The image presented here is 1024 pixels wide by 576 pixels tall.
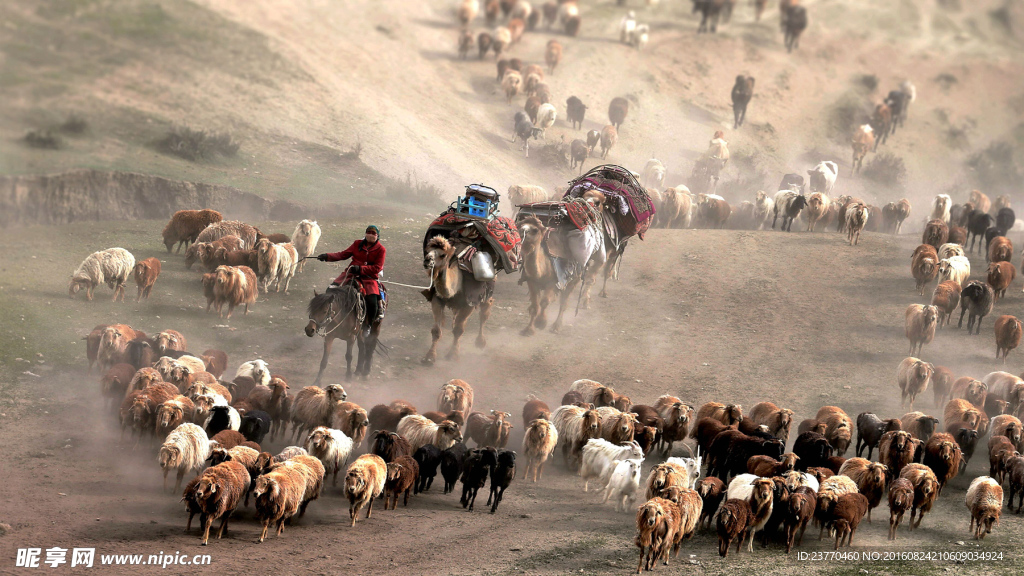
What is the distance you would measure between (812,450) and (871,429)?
1668mm

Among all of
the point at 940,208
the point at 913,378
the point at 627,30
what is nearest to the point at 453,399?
the point at 913,378

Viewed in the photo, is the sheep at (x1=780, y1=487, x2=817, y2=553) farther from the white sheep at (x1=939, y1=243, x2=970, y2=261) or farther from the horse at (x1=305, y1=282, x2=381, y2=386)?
the white sheep at (x1=939, y1=243, x2=970, y2=261)

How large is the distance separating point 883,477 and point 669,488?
289cm

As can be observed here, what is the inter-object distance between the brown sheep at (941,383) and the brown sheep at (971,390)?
118mm

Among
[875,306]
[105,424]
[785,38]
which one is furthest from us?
[785,38]

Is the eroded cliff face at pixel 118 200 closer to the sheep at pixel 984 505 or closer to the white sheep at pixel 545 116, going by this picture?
the white sheep at pixel 545 116

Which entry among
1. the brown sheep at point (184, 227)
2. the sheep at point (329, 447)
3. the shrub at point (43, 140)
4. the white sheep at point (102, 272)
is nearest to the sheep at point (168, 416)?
the sheep at point (329, 447)

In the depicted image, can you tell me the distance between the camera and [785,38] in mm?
45094

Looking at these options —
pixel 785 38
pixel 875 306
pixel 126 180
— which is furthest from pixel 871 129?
pixel 126 180

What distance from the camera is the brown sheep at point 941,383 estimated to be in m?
15.8

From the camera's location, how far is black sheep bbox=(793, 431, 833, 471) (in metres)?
12.1

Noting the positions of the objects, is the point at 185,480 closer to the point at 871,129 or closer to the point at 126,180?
the point at 126,180

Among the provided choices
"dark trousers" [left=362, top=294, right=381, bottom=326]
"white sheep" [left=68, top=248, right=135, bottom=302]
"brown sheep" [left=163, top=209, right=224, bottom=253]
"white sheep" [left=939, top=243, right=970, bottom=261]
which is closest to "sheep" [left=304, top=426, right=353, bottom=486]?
"dark trousers" [left=362, top=294, right=381, bottom=326]

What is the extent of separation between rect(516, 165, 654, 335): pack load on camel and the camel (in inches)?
57.7
